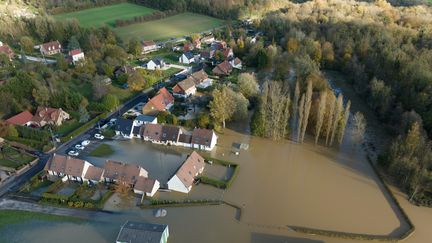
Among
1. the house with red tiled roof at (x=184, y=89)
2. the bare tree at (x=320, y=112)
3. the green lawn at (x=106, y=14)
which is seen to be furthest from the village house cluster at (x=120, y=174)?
the green lawn at (x=106, y=14)

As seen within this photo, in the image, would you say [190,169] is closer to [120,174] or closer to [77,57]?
[120,174]

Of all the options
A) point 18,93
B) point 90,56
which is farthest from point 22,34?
point 18,93

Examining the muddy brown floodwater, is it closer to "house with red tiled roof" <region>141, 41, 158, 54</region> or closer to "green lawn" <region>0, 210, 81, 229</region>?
"green lawn" <region>0, 210, 81, 229</region>

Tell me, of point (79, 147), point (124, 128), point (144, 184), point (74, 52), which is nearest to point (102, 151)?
point (79, 147)

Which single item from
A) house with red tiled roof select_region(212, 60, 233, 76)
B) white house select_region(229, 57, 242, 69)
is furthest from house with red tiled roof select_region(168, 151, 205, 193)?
white house select_region(229, 57, 242, 69)

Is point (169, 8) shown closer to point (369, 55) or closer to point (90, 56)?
point (90, 56)

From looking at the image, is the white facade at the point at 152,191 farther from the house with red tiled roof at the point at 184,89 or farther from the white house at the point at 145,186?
the house with red tiled roof at the point at 184,89
